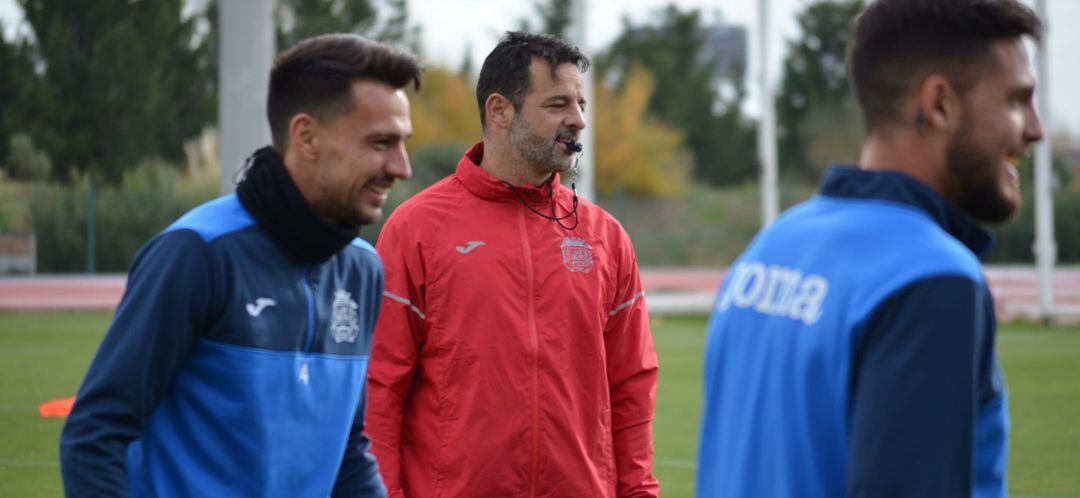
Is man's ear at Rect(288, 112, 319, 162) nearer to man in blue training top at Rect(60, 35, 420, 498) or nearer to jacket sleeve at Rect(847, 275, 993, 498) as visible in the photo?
man in blue training top at Rect(60, 35, 420, 498)

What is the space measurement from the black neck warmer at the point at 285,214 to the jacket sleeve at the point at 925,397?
146 centimetres

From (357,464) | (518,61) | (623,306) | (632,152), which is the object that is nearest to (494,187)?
(518,61)

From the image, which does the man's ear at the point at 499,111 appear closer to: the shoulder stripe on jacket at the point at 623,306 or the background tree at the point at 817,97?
the shoulder stripe on jacket at the point at 623,306

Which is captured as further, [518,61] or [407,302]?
[518,61]

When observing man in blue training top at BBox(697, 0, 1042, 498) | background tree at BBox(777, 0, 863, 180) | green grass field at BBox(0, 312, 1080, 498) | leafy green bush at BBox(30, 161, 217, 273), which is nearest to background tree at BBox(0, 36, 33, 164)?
leafy green bush at BBox(30, 161, 217, 273)

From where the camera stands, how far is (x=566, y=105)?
436 centimetres

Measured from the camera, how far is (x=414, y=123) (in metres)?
47.9

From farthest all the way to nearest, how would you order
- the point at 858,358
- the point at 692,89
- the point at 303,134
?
the point at 692,89, the point at 303,134, the point at 858,358

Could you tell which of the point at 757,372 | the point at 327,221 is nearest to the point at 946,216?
the point at 757,372

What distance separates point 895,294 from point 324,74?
1564 millimetres

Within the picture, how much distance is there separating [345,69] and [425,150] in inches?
1504

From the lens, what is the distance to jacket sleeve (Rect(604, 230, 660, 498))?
429 cm

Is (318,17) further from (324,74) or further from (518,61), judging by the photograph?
(324,74)

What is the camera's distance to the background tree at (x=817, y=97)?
5728 centimetres
